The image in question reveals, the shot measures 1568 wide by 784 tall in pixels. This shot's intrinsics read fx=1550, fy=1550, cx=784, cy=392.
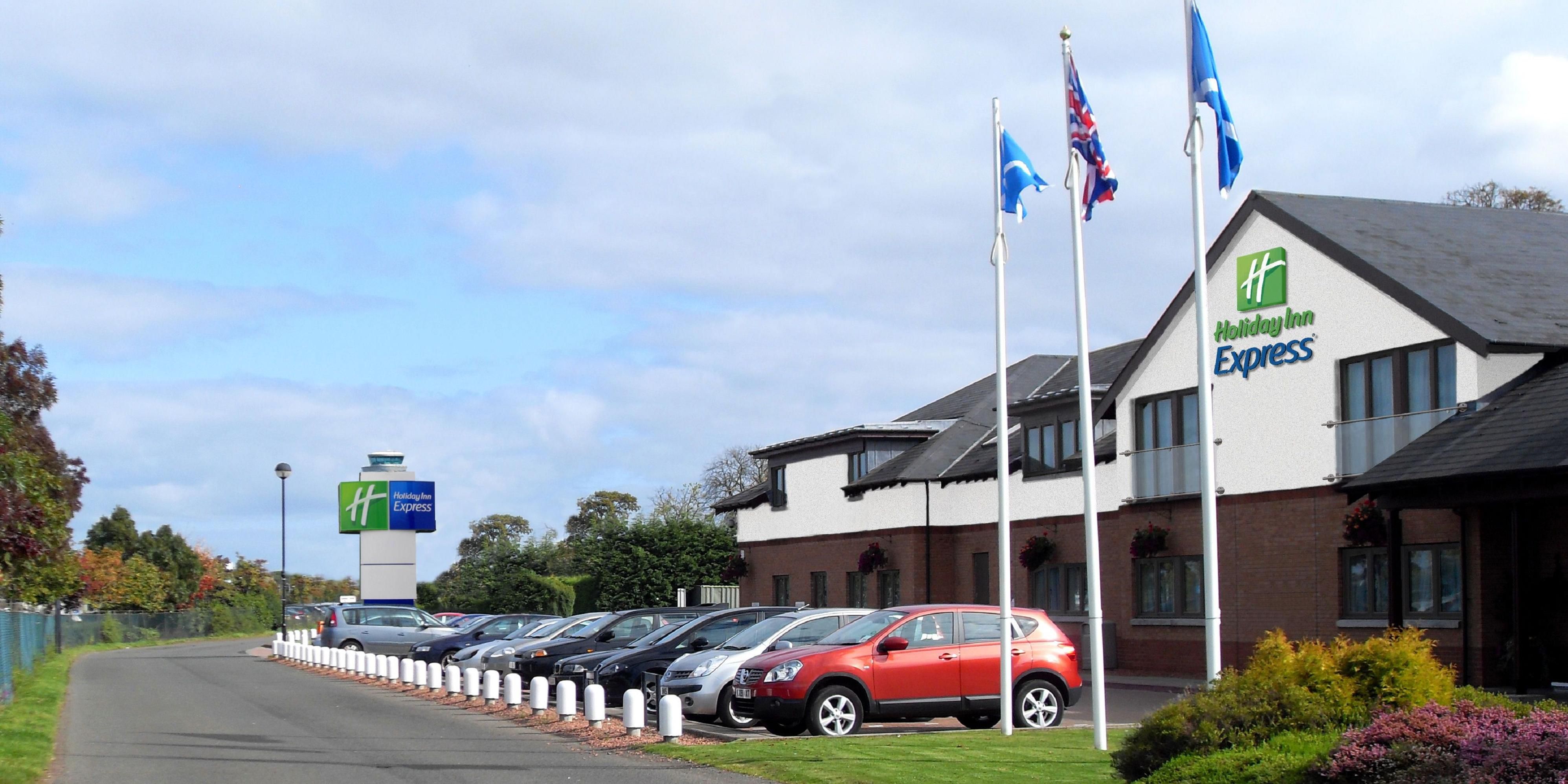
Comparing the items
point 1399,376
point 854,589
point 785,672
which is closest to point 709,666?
point 785,672

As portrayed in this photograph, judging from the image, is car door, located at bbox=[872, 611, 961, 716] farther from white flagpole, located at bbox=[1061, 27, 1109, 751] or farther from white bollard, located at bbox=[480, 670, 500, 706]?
white bollard, located at bbox=[480, 670, 500, 706]

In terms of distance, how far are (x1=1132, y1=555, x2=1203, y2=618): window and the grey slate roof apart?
7103 mm

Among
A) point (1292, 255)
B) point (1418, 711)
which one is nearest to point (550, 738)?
point (1418, 711)

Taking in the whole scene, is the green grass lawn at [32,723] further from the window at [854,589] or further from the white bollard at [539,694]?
the window at [854,589]

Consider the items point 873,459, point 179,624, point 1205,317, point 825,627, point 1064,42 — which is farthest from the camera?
point 179,624

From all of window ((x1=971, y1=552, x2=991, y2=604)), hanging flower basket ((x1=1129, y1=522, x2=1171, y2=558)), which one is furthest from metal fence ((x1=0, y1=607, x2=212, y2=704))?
window ((x1=971, y1=552, x2=991, y2=604))

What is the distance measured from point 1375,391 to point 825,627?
11987 mm

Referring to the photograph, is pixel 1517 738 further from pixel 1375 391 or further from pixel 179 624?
pixel 179 624

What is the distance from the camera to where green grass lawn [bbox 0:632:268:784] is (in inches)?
617

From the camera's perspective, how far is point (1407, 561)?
85.9 feet

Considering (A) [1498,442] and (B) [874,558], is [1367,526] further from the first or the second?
(B) [874,558]

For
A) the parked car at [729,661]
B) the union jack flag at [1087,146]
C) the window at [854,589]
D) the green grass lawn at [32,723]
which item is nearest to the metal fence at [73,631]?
the green grass lawn at [32,723]

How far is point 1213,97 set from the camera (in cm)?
1565

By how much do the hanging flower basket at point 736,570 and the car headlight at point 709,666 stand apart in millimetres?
30993
